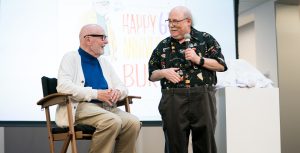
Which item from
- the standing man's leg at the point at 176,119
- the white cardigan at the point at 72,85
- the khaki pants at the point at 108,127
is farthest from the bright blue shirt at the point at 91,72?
the standing man's leg at the point at 176,119

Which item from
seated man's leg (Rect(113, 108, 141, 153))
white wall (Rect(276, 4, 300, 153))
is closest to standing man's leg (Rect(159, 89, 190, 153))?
seated man's leg (Rect(113, 108, 141, 153))

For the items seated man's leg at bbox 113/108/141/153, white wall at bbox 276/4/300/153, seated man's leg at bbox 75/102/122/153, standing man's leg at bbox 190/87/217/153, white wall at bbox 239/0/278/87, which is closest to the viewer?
standing man's leg at bbox 190/87/217/153

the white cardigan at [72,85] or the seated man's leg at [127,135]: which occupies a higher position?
the white cardigan at [72,85]

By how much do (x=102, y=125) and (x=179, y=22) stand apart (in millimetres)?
784

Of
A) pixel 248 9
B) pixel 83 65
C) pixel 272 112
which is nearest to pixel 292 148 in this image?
pixel 248 9

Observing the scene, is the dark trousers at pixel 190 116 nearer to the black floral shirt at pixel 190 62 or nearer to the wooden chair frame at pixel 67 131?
the black floral shirt at pixel 190 62

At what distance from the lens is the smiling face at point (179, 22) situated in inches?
98.0

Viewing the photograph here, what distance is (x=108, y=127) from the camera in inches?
100

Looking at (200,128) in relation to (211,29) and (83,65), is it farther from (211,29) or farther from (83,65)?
(211,29)

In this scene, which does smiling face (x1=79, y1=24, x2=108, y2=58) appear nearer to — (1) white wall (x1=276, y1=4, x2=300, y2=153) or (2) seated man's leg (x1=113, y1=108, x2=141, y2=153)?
(2) seated man's leg (x1=113, y1=108, x2=141, y2=153)

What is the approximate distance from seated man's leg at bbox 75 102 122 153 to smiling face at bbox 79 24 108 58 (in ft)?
1.40

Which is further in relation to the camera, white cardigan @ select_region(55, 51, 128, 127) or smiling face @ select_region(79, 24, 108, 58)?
smiling face @ select_region(79, 24, 108, 58)

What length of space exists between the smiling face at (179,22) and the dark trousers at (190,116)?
350 mm

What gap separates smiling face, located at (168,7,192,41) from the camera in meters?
2.49
